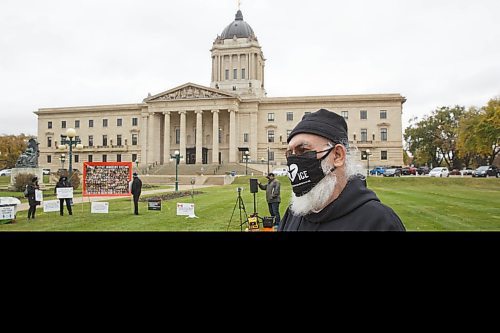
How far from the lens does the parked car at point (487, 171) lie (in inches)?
85.3

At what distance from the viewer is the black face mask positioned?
160 centimetres

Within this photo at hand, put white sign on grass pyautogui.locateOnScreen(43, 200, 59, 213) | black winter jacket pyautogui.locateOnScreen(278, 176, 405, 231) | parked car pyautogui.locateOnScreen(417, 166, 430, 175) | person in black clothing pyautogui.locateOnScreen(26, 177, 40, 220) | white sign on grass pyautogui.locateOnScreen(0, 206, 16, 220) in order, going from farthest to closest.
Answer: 1. parked car pyautogui.locateOnScreen(417, 166, 430, 175)
2. white sign on grass pyautogui.locateOnScreen(43, 200, 59, 213)
3. person in black clothing pyautogui.locateOnScreen(26, 177, 40, 220)
4. white sign on grass pyautogui.locateOnScreen(0, 206, 16, 220)
5. black winter jacket pyautogui.locateOnScreen(278, 176, 405, 231)

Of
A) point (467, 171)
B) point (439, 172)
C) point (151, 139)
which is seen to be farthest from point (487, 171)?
point (151, 139)

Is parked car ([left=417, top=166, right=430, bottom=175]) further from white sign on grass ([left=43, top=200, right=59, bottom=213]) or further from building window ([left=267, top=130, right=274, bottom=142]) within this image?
white sign on grass ([left=43, top=200, right=59, bottom=213])

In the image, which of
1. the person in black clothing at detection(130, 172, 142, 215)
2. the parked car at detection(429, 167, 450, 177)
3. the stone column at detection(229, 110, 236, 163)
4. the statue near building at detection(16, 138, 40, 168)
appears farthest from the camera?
the stone column at detection(229, 110, 236, 163)

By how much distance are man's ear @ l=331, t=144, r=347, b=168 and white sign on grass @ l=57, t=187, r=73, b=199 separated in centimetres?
186

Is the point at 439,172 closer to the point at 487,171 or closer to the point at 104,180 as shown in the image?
the point at 487,171

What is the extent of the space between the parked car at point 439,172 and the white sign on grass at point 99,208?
8.09 feet

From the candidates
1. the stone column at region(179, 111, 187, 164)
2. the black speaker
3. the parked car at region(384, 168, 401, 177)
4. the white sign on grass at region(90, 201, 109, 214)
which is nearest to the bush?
the white sign on grass at region(90, 201, 109, 214)

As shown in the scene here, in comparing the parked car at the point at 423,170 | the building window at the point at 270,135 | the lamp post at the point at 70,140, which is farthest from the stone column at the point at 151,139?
the parked car at the point at 423,170
